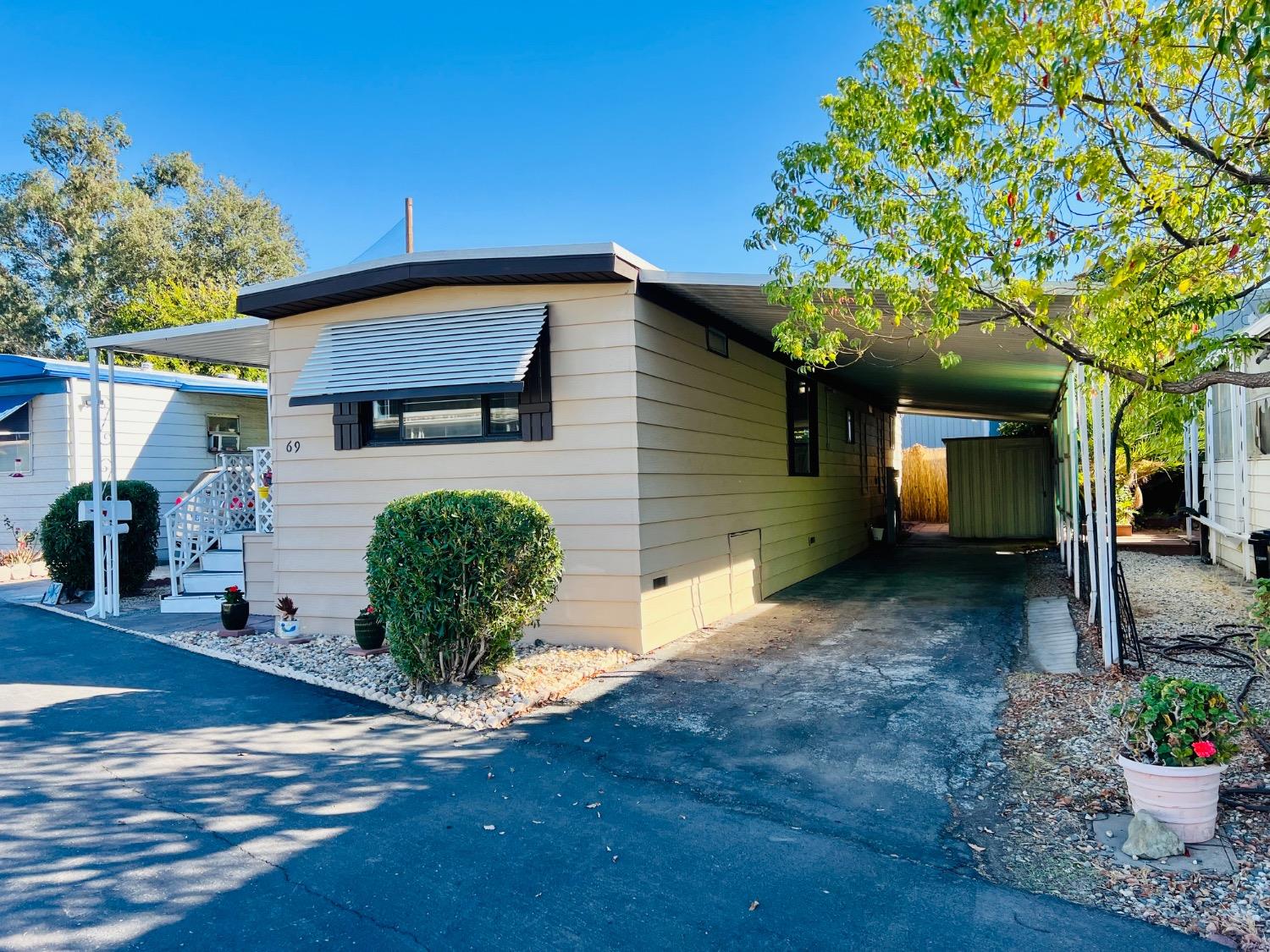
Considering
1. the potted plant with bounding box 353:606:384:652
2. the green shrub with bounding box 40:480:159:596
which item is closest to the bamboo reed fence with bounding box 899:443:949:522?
the green shrub with bounding box 40:480:159:596

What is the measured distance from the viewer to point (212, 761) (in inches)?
166

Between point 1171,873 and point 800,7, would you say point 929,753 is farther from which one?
point 800,7

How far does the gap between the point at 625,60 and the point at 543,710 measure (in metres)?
10.9

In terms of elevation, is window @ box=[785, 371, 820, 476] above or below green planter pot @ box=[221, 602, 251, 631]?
above

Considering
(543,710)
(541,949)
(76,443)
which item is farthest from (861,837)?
(76,443)

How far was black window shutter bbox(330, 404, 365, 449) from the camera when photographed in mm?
7242

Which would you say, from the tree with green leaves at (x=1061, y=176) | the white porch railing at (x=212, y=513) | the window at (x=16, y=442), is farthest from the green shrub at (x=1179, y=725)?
the window at (x=16, y=442)

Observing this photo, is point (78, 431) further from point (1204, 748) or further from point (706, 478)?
point (1204, 748)

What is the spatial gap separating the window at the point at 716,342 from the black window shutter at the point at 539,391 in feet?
6.63

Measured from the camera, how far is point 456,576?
194 inches

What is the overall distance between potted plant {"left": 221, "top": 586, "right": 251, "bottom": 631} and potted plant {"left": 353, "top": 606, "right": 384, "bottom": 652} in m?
1.66

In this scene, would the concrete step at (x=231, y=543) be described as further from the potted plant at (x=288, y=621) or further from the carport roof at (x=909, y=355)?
the carport roof at (x=909, y=355)

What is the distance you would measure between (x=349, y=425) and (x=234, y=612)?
2.05 meters

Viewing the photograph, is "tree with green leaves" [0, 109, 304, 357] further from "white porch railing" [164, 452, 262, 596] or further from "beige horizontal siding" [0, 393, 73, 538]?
"white porch railing" [164, 452, 262, 596]
